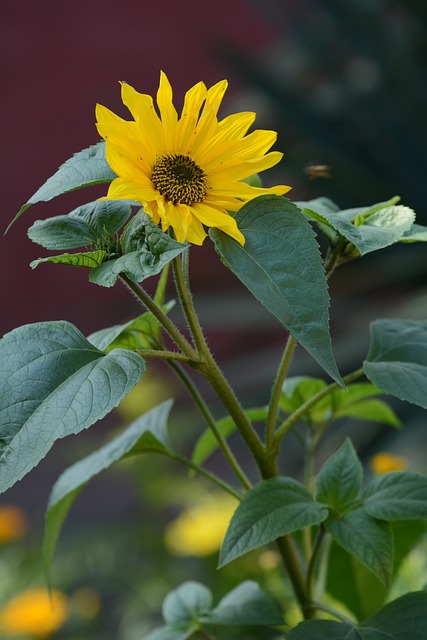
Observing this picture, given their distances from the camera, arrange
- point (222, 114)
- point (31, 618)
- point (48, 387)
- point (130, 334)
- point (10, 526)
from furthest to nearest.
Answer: point (222, 114)
point (10, 526)
point (31, 618)
point (130, 334)
point (48, 387)

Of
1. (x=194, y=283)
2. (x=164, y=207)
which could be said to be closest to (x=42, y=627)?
(x=164, y=207)

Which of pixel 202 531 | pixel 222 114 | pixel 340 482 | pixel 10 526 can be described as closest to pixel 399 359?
pixel 340 482

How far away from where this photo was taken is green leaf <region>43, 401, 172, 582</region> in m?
0.46

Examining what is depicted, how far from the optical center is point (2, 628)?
95 cm

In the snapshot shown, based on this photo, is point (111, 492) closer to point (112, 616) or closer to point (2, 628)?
point (112, 616)

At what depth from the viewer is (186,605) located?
498 mm

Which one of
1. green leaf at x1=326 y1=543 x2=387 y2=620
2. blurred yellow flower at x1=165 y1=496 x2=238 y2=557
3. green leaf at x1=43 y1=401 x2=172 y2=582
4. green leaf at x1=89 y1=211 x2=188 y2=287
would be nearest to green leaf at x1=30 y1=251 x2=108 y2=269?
green leaf at x1=89 y1=211 x2=188 y2=287

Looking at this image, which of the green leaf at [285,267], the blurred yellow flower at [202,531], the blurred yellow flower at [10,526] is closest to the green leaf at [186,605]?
the green leaf at [285,267]

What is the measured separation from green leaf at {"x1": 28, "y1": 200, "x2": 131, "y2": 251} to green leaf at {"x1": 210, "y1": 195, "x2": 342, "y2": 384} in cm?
5

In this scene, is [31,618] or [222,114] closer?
[31,618]

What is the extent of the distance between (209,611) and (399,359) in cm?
17

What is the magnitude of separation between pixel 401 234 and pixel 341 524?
13 cm

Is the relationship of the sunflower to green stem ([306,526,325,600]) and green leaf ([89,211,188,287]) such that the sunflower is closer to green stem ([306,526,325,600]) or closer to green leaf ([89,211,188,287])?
green leaf ([89,211,188,287])

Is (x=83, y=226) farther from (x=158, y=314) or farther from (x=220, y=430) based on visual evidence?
(x=220, y=430)
